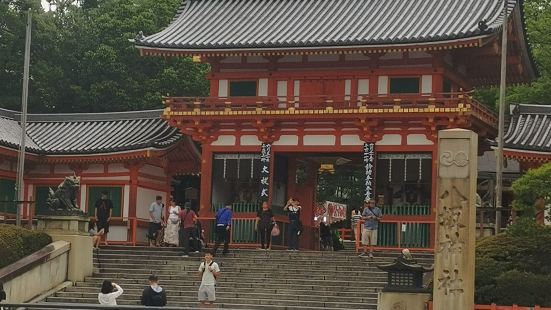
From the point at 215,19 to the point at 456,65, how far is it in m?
9.29

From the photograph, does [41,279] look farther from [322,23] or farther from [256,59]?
[322,23]

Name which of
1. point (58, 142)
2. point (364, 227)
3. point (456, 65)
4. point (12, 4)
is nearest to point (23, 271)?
point (364, 227)

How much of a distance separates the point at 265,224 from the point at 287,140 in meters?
5.06

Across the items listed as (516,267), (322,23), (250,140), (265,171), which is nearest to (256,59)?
(322,23)

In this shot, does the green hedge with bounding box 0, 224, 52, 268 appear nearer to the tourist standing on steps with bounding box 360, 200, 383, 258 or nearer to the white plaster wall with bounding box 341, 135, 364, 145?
the tourist standing on steps with bounding box 360, 200, 383, 258

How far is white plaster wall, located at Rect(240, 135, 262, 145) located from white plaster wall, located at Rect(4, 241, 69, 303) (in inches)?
Result: 390

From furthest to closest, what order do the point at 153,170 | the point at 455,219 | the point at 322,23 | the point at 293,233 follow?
the point at 153,170, the point at 322,23, the point at 293,233, the point at 455,219

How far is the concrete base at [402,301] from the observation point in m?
25.0

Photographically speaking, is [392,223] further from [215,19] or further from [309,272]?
[215,19]

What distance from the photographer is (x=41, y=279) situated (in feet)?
98.8

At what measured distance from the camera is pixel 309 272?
31.4 m

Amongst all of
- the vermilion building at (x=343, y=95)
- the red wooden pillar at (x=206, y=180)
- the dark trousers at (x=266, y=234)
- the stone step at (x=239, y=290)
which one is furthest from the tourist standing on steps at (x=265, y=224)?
the stone step at (x=239, y=290)

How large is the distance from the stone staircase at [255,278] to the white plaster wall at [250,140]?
5786 mm

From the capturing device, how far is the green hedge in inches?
1156
